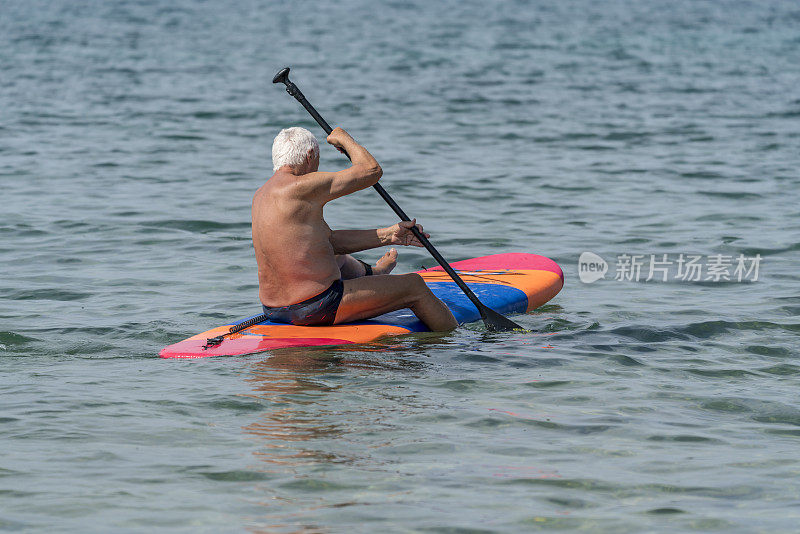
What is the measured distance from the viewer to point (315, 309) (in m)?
6.88

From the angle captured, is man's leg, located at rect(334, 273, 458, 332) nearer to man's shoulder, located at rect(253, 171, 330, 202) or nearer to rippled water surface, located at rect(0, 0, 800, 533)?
rippled water surface, located at rect(0, 0, 800, 533)

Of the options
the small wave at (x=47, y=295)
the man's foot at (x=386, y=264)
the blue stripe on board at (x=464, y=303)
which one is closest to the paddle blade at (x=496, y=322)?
the blue stripe on board at (x=464, y=303)

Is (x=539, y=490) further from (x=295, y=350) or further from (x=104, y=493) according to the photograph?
(x=295, y=350)

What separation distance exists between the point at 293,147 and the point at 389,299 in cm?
121

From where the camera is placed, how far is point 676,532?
14.0 feet

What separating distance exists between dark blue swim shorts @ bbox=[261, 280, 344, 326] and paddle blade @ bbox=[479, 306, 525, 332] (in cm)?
123

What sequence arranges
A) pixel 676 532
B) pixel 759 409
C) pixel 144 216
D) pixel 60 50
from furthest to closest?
pixel 60 50
pixel 144 216
pixel 759 409
pixel 676 532

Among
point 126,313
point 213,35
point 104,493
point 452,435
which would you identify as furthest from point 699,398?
point 213,35

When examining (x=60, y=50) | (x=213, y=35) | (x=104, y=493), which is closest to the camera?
(x=104, y=493)

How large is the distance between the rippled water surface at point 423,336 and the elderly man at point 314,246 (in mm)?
307

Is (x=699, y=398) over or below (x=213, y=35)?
below

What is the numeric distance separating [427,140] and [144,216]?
6.56 metres

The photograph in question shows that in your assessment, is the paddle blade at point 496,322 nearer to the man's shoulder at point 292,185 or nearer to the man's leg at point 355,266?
the man's leg at point 355,266

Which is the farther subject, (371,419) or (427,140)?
(427,140)
